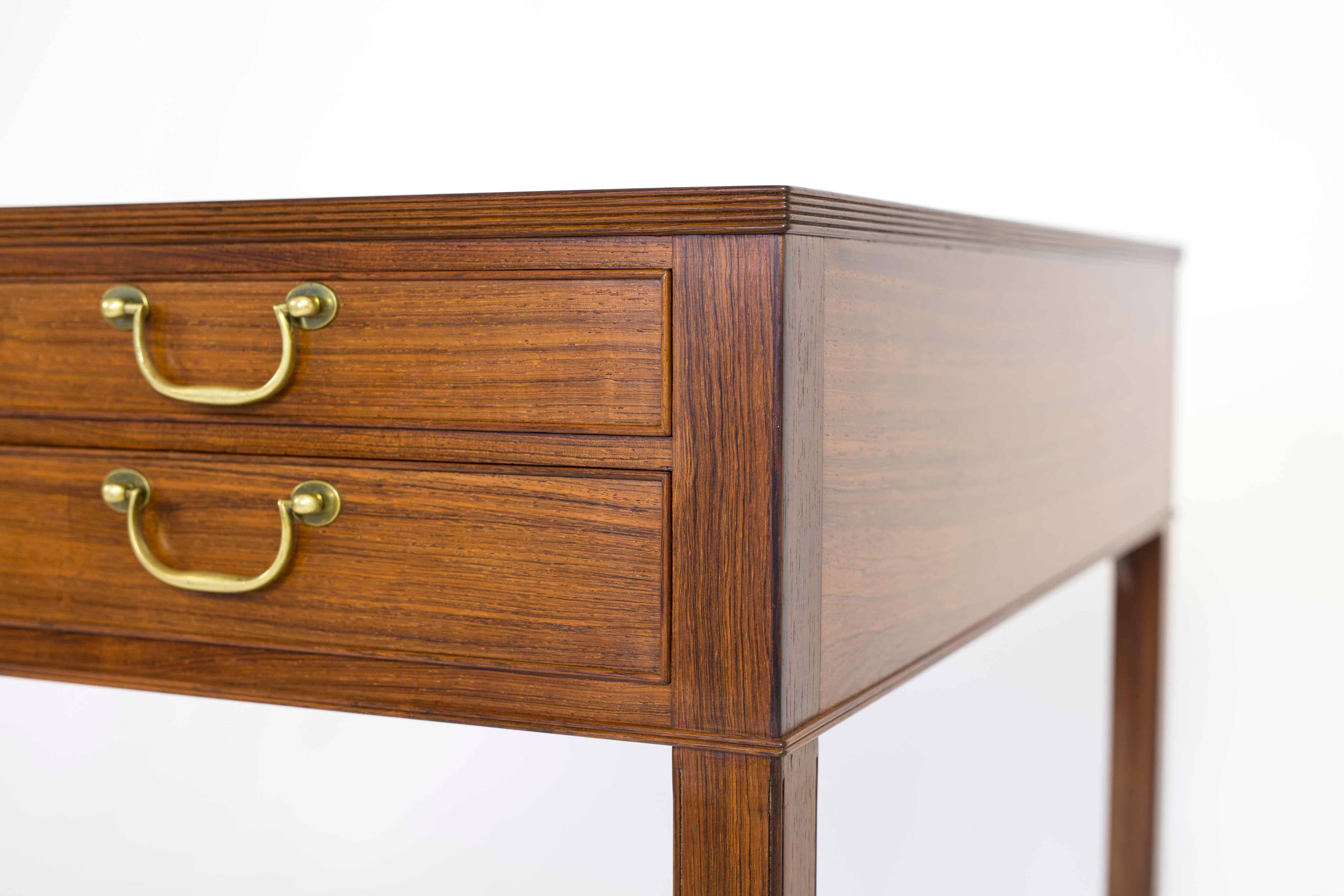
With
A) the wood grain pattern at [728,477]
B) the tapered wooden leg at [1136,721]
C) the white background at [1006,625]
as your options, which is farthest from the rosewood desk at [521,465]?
the white background at [1006,625]

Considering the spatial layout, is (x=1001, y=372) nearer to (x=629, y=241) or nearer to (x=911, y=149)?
(x=629, y=241)

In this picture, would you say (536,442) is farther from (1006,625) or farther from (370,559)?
(1006,625)

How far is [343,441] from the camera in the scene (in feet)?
2.72

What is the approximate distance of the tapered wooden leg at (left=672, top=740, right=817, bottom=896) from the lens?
0.75m

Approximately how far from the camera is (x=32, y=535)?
92 centimetres

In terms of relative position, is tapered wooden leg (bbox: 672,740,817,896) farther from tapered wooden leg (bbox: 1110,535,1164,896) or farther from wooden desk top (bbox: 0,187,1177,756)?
tapered wooden leg (bbox: 1110,535,1164,896)

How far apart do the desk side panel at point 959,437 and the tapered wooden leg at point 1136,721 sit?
247 millimetres

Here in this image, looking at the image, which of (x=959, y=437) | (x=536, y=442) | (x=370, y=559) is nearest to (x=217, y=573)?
(x=370, y=559)

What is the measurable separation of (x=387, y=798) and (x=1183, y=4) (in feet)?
4.55

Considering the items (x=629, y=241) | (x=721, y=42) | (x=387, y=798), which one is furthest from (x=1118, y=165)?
(x=629, y=241)

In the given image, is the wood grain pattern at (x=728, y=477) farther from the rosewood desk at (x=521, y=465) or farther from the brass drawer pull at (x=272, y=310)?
the brass drawer pull at (x=272, y=310)

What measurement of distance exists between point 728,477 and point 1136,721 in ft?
3.54

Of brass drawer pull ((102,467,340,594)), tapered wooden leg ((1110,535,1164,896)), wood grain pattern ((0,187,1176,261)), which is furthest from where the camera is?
tapered wooden leg ((1110,535,1164,896))

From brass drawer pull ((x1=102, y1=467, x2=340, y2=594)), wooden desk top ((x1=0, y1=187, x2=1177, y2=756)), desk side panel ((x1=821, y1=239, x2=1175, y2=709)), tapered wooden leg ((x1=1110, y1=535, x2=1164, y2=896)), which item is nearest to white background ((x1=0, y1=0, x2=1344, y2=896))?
tapered wooden leg ((x1=1110, y1=535, x2=1164, y2=896))
